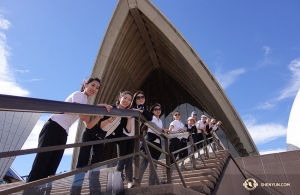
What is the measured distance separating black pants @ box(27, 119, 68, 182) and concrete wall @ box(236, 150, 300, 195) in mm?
7930

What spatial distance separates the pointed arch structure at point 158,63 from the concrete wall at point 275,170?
24.9 ft

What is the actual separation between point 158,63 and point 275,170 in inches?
570

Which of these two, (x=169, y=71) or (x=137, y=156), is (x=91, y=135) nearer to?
(x=137, y=156)

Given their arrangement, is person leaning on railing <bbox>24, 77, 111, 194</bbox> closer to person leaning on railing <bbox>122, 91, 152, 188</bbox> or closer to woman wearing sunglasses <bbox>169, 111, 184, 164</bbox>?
person leaning on railing <bbox>122, 91, 152, 188</bbox>

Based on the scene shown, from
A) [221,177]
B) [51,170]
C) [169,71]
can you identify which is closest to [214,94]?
[169,71]

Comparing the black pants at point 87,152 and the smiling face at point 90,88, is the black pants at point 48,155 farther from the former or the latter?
the smiling face at point 90,88

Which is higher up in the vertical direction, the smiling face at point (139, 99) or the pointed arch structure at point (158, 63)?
the pointed arch structure at point (158, 63)

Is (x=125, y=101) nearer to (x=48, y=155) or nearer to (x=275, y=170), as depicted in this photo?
(x=48, y=155)

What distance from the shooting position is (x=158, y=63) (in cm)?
2131

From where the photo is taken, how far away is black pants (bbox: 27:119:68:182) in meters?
2.10

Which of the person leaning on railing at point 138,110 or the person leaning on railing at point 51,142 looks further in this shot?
the person leaning on railing at point 138,110

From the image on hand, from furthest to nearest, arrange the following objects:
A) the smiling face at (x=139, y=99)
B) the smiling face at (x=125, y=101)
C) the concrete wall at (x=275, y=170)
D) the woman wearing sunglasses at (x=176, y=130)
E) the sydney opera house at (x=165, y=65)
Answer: the sydney opera house at (x=165, y=65) → the concrete wall at (x=275, y=170) → the woman wearing sunglasses at (x=176, y=130) → the smiling face at (x=139, y=99) → the smiling face at (x=125, y=101)

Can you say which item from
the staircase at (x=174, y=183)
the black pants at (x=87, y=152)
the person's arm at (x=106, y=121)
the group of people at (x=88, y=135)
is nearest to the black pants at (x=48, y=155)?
the group of people at (x=88, y=135)

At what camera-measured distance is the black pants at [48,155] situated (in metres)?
2.10
